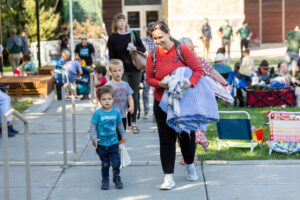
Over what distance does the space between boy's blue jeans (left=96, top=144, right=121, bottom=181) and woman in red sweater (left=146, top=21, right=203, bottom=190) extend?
0.51 metres

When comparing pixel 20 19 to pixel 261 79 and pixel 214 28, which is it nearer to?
pixel 214 28

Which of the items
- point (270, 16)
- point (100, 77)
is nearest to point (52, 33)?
point (270, 16)

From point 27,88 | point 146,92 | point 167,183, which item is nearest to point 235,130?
point 167,183

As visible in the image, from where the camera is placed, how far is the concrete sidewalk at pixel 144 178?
236 inches

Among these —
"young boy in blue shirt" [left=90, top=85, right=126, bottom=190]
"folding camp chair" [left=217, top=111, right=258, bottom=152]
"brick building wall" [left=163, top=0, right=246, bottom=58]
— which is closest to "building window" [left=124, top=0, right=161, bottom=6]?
Answer: "brick building wall" [left=163, top=0, right=246, bottom=58]

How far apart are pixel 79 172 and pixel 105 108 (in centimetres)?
114

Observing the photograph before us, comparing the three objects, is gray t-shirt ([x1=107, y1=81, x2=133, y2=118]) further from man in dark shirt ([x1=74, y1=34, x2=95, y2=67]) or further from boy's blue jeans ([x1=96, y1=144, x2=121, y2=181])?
man in dark shirt ([x1=74, y1=34, x2=95, y2=67])

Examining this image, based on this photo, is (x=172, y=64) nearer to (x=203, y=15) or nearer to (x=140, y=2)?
(x=203, y=15)

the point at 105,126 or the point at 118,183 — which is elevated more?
the point at 105,126

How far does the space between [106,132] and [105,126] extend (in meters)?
0.07

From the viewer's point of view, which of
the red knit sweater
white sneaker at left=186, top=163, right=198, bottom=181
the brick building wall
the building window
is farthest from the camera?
the building window

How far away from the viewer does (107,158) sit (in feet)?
20.5

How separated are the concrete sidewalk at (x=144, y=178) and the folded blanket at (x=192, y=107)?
740 millimetres

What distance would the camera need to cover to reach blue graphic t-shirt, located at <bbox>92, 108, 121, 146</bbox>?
20.2 feet
